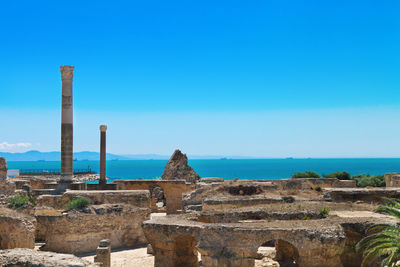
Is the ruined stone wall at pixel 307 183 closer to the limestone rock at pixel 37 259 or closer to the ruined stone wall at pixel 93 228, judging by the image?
the ruined stone wall at pixel 93 228

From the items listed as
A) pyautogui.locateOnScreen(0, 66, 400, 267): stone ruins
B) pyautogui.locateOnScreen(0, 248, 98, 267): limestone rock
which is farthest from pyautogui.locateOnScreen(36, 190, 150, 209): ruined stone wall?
pyautogui.locateOnScreen(0, 248, 98, 267): limestone rock

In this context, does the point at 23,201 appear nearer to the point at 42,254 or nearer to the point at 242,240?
the point at 242,240

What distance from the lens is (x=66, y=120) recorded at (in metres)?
27.0

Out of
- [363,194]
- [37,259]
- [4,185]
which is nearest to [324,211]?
[363,194]

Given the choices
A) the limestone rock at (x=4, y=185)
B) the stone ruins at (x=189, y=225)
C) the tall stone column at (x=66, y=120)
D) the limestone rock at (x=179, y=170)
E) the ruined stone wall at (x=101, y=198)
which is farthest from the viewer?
the limestone rock at (x=179, y=170)

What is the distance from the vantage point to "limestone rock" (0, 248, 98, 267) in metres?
8.12

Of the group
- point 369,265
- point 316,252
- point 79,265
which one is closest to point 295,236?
point 316,252

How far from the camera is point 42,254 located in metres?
8.66

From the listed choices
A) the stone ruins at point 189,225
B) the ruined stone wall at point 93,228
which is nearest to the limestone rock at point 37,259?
the stone ruins at point 189,225

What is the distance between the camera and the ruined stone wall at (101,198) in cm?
2188

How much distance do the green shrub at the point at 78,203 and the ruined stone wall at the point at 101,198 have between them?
121cm

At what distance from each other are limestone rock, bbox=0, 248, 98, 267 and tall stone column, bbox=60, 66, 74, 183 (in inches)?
733

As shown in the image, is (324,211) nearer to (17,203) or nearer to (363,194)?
(363,194)

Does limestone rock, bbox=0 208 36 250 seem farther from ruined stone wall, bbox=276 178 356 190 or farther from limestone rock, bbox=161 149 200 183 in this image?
limestone rock, bbox=161 149 200 183
